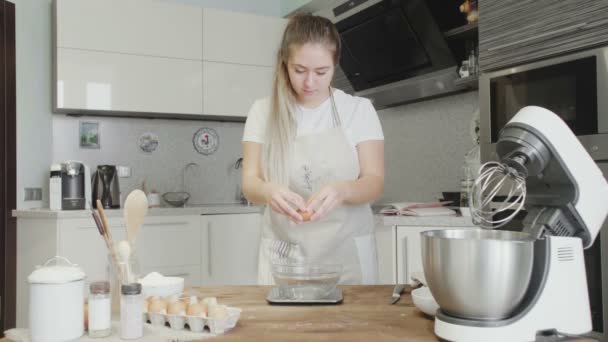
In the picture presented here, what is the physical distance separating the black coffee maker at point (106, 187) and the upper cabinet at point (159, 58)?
15.3 inches

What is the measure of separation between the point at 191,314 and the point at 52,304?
225 mm

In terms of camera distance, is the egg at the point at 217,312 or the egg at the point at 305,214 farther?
the egg at the point at 305,214

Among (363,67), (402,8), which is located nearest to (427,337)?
(402,8)

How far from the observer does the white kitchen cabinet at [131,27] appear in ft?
10.7

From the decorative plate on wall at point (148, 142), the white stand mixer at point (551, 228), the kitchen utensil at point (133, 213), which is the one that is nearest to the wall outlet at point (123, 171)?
the decorative plate on wall at point (148, 142)

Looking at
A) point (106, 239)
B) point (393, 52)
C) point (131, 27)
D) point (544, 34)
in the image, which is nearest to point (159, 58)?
point (131, 27)

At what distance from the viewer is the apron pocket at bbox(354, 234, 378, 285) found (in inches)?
66.6

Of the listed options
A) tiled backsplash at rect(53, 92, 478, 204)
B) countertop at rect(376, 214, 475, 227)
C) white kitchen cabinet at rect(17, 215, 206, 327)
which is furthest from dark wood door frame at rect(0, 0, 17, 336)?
countertop at rect(376, 214, 475, 227)

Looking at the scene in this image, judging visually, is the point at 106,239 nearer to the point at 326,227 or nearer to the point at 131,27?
the point at 326,227

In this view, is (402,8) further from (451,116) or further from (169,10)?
(169,10)

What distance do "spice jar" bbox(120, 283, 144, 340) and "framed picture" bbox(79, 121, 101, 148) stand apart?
2.96 m

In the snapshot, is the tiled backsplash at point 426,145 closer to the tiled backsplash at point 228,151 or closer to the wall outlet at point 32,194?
the tiled backsplash at point 228,151

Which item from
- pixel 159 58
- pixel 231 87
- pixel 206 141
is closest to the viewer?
pixel 159 58

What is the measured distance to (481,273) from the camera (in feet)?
2.66
